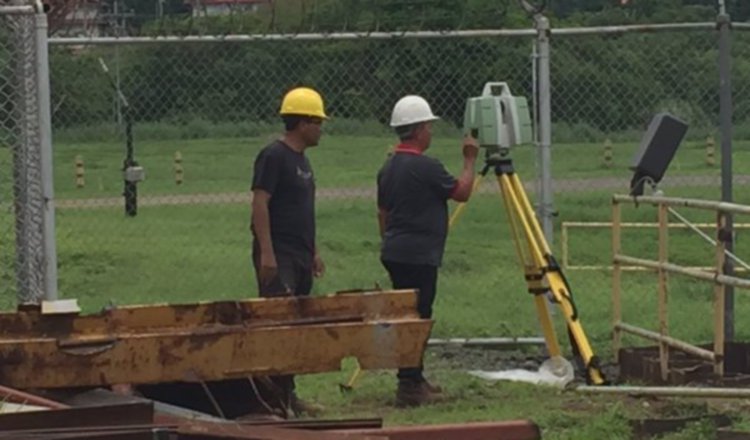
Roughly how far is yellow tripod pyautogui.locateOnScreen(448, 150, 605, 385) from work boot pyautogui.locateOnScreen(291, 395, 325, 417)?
1.55 metres

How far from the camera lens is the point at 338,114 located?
1205cm

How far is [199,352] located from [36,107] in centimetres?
256

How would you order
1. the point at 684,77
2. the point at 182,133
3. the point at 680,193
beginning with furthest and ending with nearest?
the point at 680,193 < the point at 684,77 < the point at 182,133

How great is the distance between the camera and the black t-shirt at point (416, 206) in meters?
9.13

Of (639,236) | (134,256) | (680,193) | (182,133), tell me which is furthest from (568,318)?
(680,193)

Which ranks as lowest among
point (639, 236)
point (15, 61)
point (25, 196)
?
Answer: point (639, 236)

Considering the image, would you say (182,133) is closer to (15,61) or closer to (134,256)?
(15,61)

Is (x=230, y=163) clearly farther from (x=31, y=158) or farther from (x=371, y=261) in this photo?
(x=31, y=158)

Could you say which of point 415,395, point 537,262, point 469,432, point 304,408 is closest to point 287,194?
point 304,408

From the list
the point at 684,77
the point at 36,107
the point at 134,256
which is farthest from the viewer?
the point at 134,256

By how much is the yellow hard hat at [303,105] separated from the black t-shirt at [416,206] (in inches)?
26.0

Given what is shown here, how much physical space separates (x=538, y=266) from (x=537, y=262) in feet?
0.11

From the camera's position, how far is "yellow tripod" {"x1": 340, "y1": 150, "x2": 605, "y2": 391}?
921 centimetres

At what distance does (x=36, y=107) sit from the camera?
8.96 m
